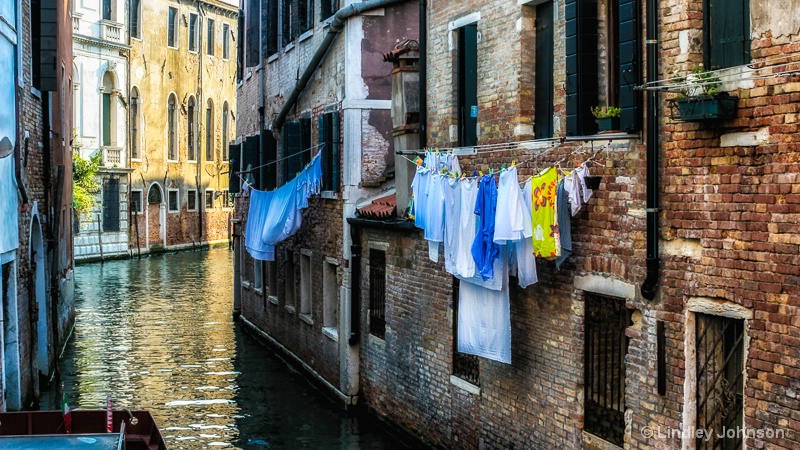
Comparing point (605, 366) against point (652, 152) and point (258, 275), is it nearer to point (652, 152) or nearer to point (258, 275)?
point (652, 152)

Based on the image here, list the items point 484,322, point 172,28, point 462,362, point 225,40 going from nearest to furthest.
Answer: point 484,322, point 462,362, point 172,28, point 225,40

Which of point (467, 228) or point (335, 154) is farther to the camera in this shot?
point (335, 154)

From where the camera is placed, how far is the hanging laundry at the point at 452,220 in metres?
10.3

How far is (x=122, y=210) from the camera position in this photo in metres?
43.0

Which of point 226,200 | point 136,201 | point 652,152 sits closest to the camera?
point 652,152

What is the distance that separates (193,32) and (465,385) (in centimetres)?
4183

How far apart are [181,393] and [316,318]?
8.00 feet

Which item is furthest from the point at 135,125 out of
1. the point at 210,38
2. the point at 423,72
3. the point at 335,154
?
the point at 423,72

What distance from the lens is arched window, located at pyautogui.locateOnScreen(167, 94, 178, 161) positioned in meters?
48.1

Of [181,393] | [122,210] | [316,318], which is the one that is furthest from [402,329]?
[122,210]

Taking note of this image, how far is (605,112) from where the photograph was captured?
837 cm

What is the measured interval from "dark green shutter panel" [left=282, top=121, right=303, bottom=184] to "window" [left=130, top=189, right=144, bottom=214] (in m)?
27.5

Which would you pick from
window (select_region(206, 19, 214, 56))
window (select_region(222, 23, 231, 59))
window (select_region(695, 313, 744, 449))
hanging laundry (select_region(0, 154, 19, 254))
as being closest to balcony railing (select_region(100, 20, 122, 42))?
window (select_region(206, 19, 214, 56))

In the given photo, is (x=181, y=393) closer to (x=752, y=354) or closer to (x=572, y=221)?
(x=572, y=221)
